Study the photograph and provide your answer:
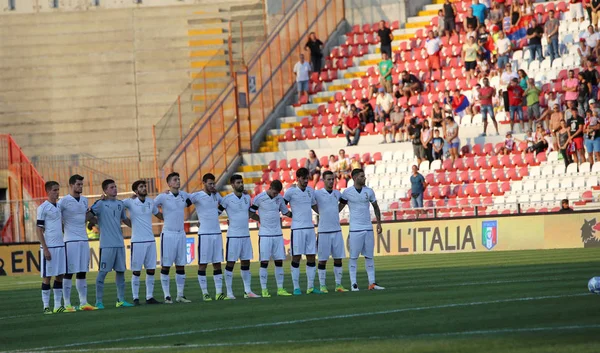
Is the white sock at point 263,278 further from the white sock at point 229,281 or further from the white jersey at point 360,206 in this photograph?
the white jersey at point 360,206

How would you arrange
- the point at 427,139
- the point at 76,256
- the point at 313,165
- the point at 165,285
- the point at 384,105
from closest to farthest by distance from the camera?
the point at 76,256 < the point at 165,285 < the point at 427,139 < the point at 313,165 < the point at 384,105

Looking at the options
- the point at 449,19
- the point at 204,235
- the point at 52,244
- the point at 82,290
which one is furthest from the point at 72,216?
the point at 449,19

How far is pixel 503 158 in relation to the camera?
32.5 metres

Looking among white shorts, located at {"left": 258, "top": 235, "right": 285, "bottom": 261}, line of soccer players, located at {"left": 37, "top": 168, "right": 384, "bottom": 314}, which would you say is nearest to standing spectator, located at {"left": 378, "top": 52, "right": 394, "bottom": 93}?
line of soccer players, located at {"left": 37, "top": 168, "right": 384, "bottom": 314}

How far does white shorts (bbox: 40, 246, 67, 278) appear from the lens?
17.3 m

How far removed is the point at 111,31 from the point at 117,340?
104ft

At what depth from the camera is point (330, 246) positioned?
1867 centimetres

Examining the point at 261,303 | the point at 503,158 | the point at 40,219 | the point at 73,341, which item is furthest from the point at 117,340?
the point at 503,158

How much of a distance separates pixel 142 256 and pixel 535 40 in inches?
770

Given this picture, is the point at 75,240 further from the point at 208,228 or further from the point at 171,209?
the point at 208,228

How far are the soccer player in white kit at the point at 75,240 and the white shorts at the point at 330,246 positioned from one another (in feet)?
12.1

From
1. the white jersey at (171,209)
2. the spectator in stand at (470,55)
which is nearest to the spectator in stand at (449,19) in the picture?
the spectator in stand at (470,55)

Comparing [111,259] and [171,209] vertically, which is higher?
[171,209]

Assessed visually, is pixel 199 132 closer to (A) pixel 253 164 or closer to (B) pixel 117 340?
(A) pixel 253 164
